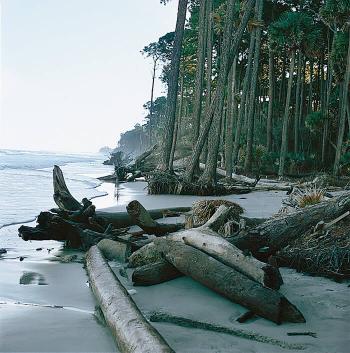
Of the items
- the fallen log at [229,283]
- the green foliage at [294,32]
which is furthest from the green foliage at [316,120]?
the fallen log at [229,283]

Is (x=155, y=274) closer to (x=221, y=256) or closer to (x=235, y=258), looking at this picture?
(x=221, y=256)

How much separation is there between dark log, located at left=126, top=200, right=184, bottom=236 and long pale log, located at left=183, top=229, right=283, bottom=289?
130 cm

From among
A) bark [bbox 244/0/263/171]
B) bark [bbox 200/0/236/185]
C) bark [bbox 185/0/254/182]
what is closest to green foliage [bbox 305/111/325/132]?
A: bark [bbox 244/0/263/171]

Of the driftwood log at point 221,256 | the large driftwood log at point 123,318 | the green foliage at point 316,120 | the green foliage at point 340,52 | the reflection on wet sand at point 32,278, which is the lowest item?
the reflection on wet sand at point 32,278

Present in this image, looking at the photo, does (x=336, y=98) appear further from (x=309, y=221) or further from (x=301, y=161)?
(x=309, y=221)

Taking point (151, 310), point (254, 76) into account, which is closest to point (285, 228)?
point (151, 310)

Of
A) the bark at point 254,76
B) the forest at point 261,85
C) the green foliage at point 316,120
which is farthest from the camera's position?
the green foliage at point 316,120

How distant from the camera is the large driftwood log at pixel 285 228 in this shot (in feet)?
19.4

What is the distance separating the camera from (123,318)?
3.14 meters

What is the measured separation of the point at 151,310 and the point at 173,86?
15564 millimetres

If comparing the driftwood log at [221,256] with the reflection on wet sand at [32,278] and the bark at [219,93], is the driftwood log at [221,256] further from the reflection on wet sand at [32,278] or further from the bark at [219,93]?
the bark at [219,93]

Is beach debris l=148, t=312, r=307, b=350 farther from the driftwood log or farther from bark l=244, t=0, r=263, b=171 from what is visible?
bark l=244, t=0, r=263, b=171

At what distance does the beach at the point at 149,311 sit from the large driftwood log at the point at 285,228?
2.19 ft

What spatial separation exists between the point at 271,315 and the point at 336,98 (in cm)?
2861
